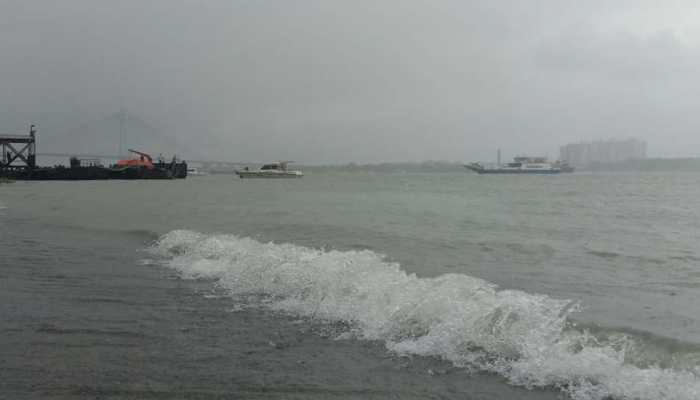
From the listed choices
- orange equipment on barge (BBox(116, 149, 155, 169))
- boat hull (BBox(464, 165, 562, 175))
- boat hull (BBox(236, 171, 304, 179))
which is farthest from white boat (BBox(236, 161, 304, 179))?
boat hull (BBox(464, 165, 562, 175))

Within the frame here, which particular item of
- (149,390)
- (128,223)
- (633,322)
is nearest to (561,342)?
(633,322)

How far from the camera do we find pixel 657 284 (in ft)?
29.5

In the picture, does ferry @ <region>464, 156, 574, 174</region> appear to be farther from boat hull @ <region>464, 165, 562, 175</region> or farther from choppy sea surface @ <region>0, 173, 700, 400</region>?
choppy sea surface @ <region>0, 173, 700, 400</region>

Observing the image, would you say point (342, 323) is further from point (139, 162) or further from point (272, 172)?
point (272, 172)

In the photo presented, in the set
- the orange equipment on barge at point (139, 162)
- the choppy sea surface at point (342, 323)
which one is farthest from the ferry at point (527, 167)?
the choppy sea surface at point (342, 323)

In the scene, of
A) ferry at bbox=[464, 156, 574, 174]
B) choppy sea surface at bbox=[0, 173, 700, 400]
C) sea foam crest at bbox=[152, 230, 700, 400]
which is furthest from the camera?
ferry at bbox=[464, 156, 574, 174]

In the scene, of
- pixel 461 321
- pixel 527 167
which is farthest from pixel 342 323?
pixel 527 167

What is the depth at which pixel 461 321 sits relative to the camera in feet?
18.5

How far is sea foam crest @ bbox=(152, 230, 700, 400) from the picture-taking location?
4.39 metres

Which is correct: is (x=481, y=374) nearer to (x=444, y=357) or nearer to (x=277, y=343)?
(x=444, y=357)

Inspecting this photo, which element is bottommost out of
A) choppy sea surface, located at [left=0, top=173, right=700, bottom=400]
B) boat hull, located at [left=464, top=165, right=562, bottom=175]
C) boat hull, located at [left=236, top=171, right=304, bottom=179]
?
choppy sea surface, located at [left=0, top=173, right=700, bottom=400]

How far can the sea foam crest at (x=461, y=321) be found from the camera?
14.4 feet

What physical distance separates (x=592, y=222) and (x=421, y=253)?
1028 centimetres

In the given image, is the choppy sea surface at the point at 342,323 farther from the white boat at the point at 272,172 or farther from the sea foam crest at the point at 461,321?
the white boat at the point at 272,172
